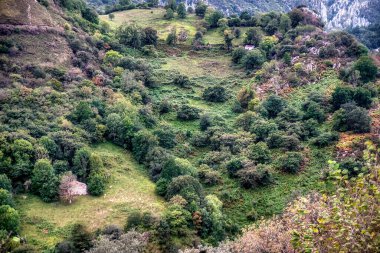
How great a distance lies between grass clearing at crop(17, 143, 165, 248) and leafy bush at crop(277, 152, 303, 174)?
52.9ft

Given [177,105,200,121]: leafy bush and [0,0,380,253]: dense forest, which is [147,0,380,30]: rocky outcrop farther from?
[177,105,200,121]: leafy bush

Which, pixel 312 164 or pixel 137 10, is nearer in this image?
pixel 312 164

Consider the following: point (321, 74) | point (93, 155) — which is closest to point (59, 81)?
point (93, 155)

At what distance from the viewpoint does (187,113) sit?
61.8m

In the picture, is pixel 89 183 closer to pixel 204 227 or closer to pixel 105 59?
pixel 204 227

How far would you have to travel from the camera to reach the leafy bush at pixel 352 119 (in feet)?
167

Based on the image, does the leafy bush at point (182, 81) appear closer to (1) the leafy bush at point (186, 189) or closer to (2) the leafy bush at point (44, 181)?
(1) the leafy bush at point (186, 189)

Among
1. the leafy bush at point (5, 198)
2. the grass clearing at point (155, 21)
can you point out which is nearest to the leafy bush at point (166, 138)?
the leafy bush at point (5, 198)

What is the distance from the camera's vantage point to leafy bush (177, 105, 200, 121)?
61.4 meters

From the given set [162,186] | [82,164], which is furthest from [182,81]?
[82,164]

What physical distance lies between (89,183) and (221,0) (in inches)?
6416

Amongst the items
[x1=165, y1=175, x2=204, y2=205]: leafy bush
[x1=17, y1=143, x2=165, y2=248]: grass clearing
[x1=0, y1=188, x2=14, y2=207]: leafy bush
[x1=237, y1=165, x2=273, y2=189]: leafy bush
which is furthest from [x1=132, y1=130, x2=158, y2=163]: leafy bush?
[x1=0, y1=188, x2=14, y2=207]: leafy bush

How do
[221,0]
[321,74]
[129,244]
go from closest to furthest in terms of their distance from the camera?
[129,244] → [321,74] → [221,0]

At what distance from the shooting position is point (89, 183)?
42.1 meters
